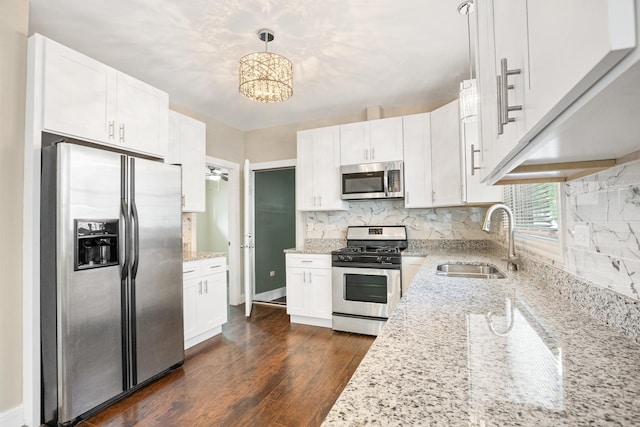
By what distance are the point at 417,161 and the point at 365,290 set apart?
157cm

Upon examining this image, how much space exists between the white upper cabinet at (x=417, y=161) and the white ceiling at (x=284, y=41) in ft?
1.24

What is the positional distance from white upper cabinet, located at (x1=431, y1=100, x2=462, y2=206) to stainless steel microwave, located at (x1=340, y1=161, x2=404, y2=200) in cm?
38

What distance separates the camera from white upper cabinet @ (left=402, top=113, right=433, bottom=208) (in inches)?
134

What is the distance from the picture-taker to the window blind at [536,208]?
5.23ft

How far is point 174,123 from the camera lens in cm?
320

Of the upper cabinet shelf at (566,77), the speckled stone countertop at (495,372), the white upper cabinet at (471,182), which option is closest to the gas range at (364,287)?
the white upper cabinet at (471,182)

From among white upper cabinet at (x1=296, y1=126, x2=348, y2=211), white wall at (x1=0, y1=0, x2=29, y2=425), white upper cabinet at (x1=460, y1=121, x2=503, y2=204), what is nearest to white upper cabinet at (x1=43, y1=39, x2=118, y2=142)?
white wall at (x1=0, y1=0, x2=29, y2=425)

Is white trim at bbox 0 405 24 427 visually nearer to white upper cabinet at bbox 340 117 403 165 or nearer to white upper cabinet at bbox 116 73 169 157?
white upper cabinet at bbox 116 73 169 157

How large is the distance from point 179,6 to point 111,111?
948 mm

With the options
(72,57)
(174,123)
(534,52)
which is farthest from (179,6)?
(534,52)

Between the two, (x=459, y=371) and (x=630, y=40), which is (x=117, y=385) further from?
(x=630, y=40)

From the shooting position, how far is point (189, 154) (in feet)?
A: 11.1

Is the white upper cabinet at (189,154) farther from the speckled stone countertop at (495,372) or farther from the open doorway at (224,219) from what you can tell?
the speckled stone countertop at (495,372)

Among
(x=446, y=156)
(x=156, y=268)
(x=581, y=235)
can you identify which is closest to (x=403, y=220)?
(x=446, y=156)
